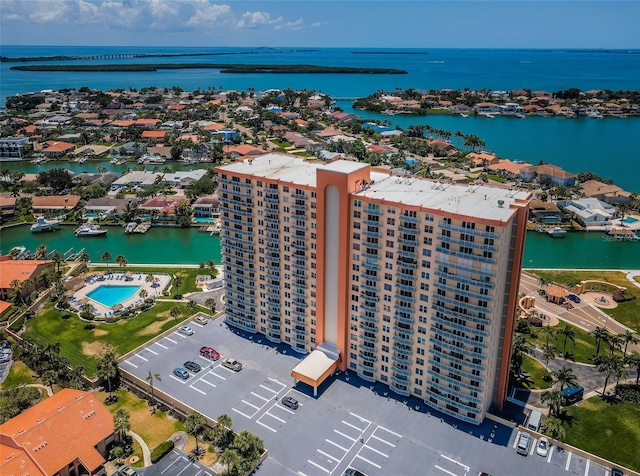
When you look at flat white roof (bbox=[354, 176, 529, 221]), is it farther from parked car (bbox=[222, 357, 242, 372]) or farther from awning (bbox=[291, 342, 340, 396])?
parked car (bbox=[222, 357, 242, 372])

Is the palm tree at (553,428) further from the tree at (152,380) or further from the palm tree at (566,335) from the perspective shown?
the tree at (152,380)

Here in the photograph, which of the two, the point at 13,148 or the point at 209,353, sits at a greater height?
the point at 13,148

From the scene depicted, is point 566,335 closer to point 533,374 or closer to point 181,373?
point 533,374

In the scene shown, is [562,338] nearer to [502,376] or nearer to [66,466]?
[502,376]

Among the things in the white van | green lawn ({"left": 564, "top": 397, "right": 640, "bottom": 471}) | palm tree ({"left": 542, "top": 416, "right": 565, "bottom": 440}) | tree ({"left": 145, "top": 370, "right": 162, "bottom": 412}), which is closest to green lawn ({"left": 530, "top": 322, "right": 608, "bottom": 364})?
green lawn ({"left": 564, "top": 397, "right": 640, "bottom": 471})

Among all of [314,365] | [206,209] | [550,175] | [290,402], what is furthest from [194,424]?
[550,175]

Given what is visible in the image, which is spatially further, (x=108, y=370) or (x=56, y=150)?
(x=56, y=150)

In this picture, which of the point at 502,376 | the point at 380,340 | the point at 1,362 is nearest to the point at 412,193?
the point at 380,340
